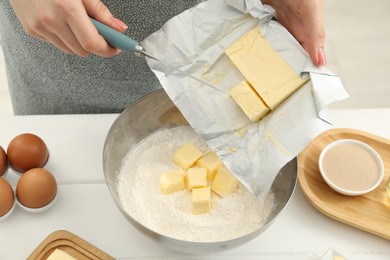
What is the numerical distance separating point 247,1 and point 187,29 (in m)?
0.12

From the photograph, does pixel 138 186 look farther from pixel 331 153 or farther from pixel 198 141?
pixel 331 153

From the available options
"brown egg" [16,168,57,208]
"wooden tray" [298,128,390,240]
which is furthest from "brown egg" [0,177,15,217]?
"wooden tray" [298,128,390,240]

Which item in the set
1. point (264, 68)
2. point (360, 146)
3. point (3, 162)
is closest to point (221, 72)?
point (264, 68)

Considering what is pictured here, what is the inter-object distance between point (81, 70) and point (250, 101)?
45 centimetres

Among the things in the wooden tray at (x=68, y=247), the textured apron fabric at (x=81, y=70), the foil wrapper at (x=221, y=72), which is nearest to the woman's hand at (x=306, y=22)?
the foil wrapper at (x=221, y=72)

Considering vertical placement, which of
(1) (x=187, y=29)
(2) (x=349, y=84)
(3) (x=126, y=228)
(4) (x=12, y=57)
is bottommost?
(2) (x=349, y=84)

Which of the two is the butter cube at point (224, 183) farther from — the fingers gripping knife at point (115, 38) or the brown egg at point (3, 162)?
the brown egg at point (3, 162)

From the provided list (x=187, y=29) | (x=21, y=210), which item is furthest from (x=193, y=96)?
(x=21, y=210)

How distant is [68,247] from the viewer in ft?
3.29

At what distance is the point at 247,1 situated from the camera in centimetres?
99

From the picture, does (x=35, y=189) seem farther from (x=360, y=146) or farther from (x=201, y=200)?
(x=360, y=146)

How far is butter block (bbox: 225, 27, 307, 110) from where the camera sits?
3.11ft

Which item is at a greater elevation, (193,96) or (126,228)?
(193,96)

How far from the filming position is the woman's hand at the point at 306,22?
3.18ft
